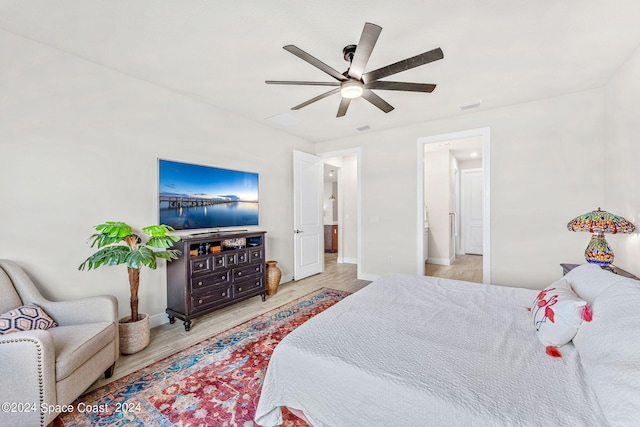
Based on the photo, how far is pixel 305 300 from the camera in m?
3.75

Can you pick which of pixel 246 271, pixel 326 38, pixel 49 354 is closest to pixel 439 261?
pixel 246 271

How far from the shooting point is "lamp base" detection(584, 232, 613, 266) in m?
2.43

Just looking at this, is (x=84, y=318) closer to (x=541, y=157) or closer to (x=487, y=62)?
(x=487, y=62)

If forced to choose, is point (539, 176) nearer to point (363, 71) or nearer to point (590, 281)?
point (590, 281)

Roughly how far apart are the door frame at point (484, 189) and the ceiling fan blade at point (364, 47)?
2587mm

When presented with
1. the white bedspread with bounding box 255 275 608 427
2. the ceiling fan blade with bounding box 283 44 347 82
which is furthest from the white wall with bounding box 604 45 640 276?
the ceiling fan blade with bounding box 283 44 347 82

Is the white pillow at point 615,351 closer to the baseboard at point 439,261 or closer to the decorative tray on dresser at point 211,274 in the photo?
the decorative tray on dresser at point 211,274

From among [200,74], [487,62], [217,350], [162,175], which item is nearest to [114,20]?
[200,74]

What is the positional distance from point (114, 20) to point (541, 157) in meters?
4.73

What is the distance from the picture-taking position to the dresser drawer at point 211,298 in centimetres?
294

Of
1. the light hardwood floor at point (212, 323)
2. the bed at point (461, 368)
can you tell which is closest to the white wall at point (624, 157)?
the bed at point (461, 368)

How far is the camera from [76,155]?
97.6 inches

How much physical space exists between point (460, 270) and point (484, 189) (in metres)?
2.42

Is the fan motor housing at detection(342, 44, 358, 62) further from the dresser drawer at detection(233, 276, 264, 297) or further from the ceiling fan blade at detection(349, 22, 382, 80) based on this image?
the dresser drawer at detection(233, 276, 264, 297)
